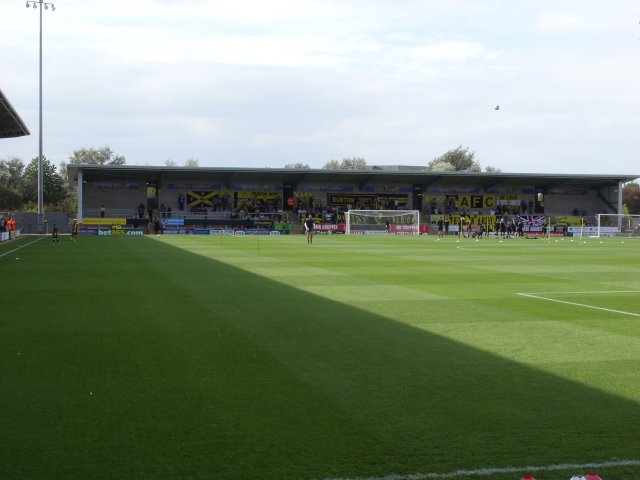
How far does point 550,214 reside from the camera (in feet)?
289

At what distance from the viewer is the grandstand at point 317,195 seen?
77.1 meters

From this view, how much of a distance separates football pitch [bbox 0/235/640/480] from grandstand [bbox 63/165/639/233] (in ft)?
198

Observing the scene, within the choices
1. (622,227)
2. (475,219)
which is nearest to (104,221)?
(475,219)

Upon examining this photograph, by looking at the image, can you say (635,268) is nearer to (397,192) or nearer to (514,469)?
(514,469)

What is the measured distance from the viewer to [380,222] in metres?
74.2

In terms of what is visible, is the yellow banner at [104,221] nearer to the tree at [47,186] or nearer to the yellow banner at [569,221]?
the tree at [47,186]

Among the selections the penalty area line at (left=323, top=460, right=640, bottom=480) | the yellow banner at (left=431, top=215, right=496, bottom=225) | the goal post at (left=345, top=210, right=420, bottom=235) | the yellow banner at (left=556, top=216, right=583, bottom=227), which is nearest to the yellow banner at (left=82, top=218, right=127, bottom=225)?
the goal post at (left=345, top=210, right=420, bottom=235)

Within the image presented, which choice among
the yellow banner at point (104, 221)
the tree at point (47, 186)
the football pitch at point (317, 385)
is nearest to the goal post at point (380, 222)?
the yellow banner at point (104, 221)

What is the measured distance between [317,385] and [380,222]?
219 ft

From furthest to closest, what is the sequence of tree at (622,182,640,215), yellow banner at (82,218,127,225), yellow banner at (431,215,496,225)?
1. tree at (622,182,640,215)
2. yellow banner at (431,215,496,225)
3. yellow banner at (82,218,127,225)

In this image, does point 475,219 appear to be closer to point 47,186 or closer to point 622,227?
point 622,227

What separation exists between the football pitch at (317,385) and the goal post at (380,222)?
2216 inches

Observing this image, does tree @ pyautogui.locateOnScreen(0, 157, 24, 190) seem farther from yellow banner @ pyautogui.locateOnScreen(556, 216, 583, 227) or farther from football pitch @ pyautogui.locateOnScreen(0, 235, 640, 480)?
football pitch @ pyautogui.locateOnScreen(0, 235, 640, 480)

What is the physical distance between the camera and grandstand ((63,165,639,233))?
77.1 meters
